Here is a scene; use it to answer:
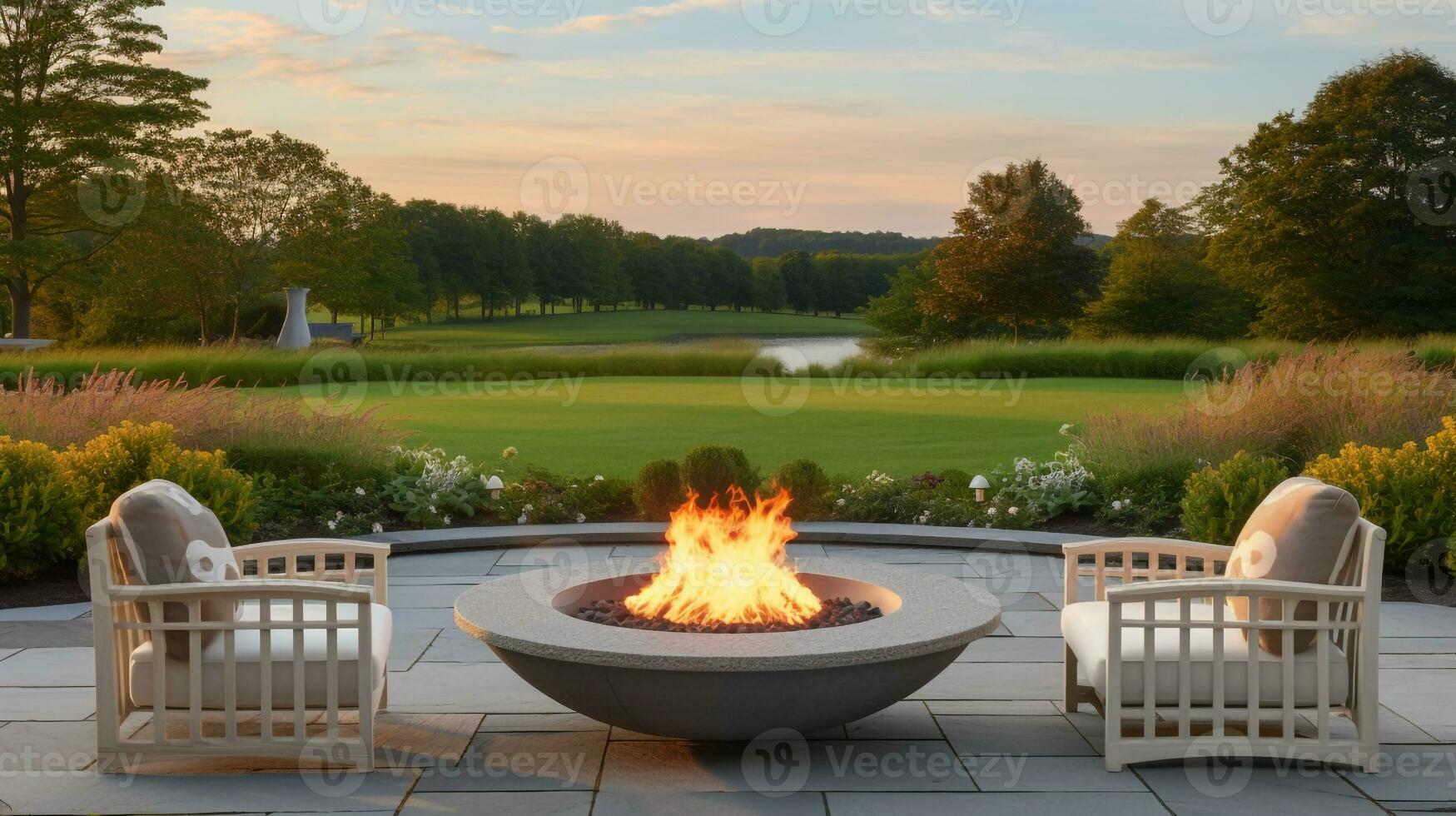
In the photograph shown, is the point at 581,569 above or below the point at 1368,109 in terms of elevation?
below

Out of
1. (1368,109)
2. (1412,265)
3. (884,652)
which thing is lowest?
(884,652)

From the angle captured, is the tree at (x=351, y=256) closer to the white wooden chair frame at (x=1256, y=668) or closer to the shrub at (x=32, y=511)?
the shrub at (x=32, y=511)

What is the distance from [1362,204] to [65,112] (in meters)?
38.3

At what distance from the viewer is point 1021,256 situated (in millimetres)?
43906

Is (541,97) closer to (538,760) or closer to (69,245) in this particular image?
(538,760)

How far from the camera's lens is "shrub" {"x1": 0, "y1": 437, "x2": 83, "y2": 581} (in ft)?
21.8

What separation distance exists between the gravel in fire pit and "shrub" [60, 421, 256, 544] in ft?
12.1

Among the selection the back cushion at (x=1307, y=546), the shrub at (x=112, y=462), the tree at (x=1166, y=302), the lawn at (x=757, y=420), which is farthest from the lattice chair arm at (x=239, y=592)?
the tree at (x=1166, y=302)

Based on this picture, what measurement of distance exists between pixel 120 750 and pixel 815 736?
2335 mm

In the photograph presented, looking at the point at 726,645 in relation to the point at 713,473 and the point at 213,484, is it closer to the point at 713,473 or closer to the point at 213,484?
the point at 213,484

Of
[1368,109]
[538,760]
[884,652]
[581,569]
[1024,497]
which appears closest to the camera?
[884,652]

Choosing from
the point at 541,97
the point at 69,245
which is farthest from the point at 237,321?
the point at 541,97

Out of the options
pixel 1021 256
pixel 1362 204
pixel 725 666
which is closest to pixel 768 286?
pixel 1021 256

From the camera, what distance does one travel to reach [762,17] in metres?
8.18
